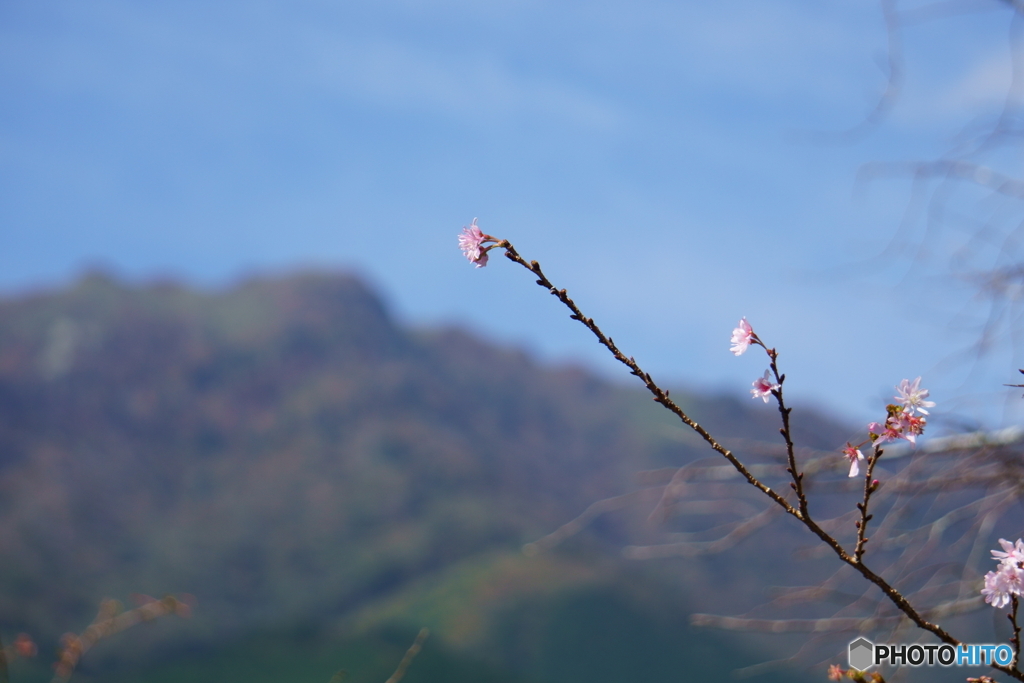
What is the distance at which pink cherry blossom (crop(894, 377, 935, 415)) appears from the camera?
0.96 m

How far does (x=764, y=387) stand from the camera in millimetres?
1004

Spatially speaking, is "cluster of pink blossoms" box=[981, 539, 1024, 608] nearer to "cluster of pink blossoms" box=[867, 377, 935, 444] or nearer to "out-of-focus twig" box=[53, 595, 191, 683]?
"cluster of pink blossoms" box=[867, 377, 935, 444]

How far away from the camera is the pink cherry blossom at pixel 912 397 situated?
3.16 feet

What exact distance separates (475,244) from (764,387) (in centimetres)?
46

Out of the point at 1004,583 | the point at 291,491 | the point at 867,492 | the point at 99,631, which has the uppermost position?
the point at 291,491

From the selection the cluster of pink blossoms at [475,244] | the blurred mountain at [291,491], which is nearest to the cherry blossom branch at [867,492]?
the cluster of pink blossoms at [475,244]

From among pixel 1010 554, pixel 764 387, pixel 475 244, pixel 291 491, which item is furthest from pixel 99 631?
pixel 291 491

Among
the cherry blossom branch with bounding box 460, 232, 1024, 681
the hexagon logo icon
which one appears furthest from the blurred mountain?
the cherry blossom branch with bounding box 460, 232, 1024, 681

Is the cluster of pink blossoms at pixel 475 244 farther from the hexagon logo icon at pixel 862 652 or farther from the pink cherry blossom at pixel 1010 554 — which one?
the hexagon logo icon at pixel 862 652

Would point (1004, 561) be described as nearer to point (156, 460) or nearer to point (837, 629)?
point (837, 629)

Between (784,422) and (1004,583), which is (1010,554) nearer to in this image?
(1004,583)

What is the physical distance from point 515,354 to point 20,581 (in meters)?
23.7

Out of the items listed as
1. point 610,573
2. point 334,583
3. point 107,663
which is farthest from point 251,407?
point 610,573

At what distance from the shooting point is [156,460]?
18812 mm
